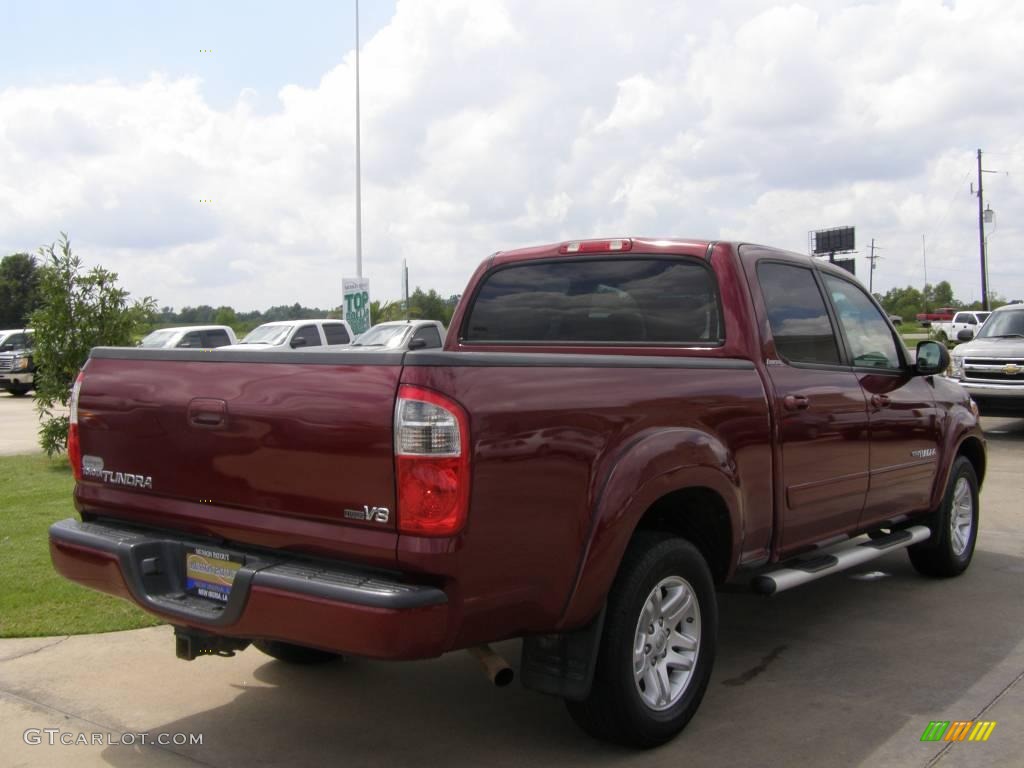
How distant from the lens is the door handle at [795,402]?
4.66 meters

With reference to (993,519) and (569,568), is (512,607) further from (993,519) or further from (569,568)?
(993,519)

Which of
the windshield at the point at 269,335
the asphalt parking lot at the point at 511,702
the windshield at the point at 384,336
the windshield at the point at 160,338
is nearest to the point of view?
the asphalt parking lot at the point at 511,702

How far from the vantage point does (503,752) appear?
393cm

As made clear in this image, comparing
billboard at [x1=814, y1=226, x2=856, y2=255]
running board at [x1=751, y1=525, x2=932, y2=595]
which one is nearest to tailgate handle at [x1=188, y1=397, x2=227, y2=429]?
running board at [x1=751, y1=525, x2=932, y2=595]

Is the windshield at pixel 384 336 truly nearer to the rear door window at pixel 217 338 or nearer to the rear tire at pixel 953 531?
the rear door window at pixel 217 338

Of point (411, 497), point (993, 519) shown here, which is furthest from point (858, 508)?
Result: point (993, 519)

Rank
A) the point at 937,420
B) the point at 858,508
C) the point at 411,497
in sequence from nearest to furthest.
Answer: the point at 411,497 → the point at 858,508 → the point at 937,420

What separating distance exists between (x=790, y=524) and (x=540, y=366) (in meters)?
1.88

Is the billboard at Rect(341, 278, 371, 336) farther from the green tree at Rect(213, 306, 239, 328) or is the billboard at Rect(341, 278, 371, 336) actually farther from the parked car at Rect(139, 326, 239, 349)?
the green tree at Rect(213, 306, 239, 328)

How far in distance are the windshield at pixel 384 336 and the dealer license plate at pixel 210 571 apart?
58.4 ft

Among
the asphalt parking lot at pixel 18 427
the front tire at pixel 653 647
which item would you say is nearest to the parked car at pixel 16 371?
the asphalt parking lot at pixel 18 427

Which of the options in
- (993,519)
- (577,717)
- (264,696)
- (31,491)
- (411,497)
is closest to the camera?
(411,497)

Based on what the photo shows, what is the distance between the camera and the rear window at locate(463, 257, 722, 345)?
4855 mm

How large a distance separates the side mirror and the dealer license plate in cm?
415
